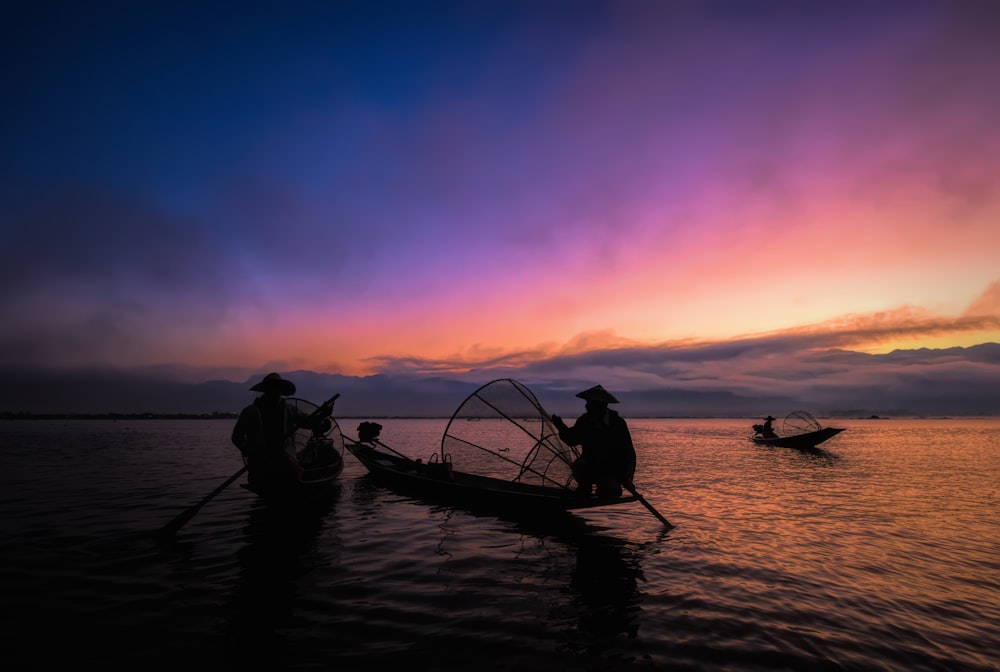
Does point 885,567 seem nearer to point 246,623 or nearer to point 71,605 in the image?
point 246,623

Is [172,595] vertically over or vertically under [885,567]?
over

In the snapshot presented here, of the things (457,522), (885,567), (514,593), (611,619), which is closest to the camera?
(611,619)

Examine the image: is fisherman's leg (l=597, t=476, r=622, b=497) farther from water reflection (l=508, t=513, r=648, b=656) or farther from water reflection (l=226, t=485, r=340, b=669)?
water reflection (l=226, t=485, r=340, b=669)

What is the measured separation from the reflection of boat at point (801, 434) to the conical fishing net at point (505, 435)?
3349cm

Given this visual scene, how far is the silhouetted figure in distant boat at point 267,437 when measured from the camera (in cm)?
1178

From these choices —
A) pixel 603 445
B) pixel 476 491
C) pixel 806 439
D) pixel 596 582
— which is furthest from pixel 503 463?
pixel 806 439

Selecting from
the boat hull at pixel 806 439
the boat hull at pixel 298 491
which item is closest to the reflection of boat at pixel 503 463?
the boat hull at pixel 298 491

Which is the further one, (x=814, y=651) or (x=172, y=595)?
(x=172, y=595)

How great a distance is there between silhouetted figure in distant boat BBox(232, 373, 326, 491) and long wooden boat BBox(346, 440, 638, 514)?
18.0 ft

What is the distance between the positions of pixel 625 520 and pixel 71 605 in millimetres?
12627

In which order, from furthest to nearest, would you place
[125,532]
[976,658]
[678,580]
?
[125,532] → [678,580] → [976,658]

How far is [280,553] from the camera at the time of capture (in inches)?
388

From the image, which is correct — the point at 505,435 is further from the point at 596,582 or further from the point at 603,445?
the point at 596,582

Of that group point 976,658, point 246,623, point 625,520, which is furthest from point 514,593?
point 625,520
